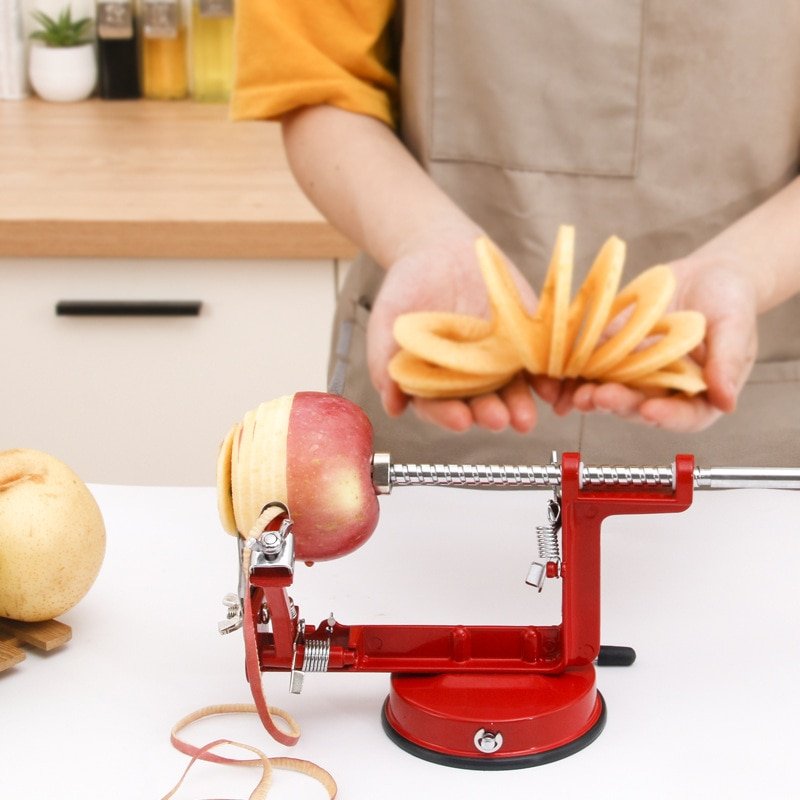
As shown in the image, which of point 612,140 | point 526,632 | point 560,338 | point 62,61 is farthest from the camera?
point 62,61

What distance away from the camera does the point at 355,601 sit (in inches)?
40.9

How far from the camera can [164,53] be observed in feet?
8.32

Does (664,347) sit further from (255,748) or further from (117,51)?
(117,51)

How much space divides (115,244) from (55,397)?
270 millimetres

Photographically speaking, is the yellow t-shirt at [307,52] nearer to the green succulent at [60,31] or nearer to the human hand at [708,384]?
the human hand at [708,384]

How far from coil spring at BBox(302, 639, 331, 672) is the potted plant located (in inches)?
74.9

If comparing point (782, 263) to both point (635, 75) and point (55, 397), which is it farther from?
point (55, 397)

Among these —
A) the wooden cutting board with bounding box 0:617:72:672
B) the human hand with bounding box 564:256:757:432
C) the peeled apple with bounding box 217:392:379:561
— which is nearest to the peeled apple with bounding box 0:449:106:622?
the wooden cutting board with bounding box 0:617:72:672

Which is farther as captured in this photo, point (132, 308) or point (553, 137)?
point (132, 308)

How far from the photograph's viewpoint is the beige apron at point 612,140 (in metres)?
1.21

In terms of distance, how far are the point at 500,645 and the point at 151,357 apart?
1115 millimetres

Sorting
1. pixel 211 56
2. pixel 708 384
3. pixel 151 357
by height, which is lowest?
pixel 151 357

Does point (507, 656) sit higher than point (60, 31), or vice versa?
point (60, 31)

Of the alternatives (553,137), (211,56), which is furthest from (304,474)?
(211,56)
